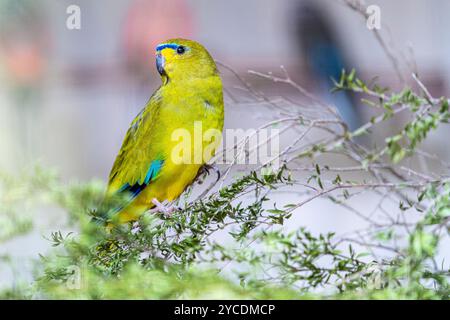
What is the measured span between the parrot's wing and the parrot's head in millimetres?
49

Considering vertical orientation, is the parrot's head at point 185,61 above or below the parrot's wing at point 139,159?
above

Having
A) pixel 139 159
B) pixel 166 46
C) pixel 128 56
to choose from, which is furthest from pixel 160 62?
pixel 128 56

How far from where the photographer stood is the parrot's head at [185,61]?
90 cm

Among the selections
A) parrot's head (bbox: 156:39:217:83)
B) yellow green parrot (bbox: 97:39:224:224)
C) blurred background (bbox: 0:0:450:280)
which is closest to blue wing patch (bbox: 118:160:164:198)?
yellow green parrot (bbox: 97:39:224:224)

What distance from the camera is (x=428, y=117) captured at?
0.58m

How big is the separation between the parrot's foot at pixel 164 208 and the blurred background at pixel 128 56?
0.74 metres

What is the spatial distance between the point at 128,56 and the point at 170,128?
93cm

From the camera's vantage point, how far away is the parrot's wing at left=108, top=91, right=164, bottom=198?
859 millimetres

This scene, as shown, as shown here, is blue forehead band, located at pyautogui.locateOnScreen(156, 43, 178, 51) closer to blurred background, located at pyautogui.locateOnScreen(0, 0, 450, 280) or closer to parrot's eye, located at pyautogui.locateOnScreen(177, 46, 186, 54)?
parrot's eye, located at pyautogui.locateOnScreen(177, 46, 186, 54)

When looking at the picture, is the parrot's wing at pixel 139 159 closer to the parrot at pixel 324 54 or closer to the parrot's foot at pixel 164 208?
the parrot's foot at pixel 164 208

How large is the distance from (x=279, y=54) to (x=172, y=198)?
1178mm

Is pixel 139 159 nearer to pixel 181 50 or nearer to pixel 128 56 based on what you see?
pixel 181 50

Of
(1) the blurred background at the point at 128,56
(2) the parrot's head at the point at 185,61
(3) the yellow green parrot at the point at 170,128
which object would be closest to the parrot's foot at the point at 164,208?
(3) the yellow green parrot at the point at 170,128
